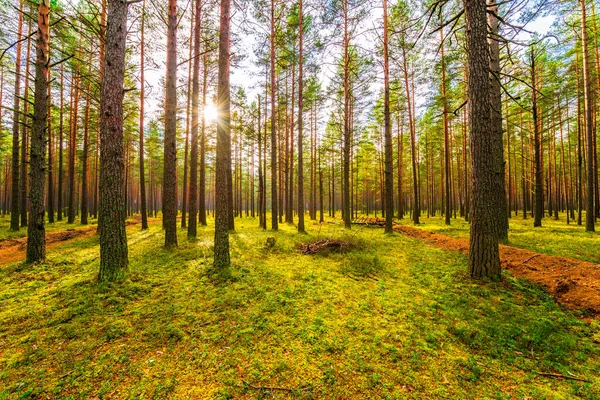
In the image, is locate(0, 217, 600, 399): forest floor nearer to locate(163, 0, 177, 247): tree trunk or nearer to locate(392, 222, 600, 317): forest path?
locate(392, 222, 600, 317): forest path

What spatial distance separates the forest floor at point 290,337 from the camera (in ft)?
7.82

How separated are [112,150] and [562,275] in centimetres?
1008

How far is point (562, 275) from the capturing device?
480 centimetres

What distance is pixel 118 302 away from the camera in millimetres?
4012

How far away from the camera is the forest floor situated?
7.82 feet

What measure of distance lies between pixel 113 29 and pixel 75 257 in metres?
6.70

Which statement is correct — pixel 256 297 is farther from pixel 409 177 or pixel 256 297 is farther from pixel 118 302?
pixel 409 177

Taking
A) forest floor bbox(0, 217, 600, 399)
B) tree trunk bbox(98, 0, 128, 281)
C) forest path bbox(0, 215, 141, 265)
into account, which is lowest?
forest floor bbox(0, 217, 600, 399)

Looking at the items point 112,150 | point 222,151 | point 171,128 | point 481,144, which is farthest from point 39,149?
point 481,144

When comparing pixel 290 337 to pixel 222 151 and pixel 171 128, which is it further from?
pixel 171 128

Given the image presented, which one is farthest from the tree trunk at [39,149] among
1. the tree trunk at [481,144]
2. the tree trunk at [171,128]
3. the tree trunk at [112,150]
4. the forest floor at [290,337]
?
the tree trunk at [481,144]

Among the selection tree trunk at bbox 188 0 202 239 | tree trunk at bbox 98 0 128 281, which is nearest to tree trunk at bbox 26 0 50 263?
tree trunk at bbox 98 0 128 281

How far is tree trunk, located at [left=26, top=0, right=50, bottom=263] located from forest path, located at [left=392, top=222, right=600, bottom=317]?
1236cm

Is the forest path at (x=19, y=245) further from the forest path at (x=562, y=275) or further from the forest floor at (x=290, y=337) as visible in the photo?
the forest path at (x=562, y=275)
